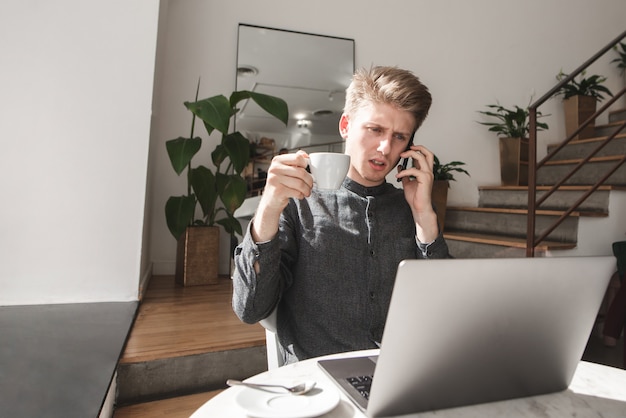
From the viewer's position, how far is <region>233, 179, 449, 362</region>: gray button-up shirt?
1.01 m

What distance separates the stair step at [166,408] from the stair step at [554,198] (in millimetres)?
2837

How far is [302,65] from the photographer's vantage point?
3361 mm

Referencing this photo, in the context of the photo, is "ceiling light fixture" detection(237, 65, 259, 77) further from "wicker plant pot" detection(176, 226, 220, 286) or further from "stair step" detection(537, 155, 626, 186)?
"stair step" detection(537, 155, 626, 186)

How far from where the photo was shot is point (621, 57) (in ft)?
15.5

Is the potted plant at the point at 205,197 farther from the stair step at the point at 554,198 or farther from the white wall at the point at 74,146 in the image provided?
the stair step at the point at 554,198

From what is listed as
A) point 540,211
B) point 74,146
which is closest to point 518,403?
point 74,146

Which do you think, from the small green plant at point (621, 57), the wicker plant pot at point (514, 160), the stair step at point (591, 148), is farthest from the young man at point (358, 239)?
the small green plant at point (621, 57)

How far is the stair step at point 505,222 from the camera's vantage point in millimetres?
2998

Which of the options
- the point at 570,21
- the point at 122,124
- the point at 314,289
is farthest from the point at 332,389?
the point at 570,21

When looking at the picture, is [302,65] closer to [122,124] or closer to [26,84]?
[122,124]

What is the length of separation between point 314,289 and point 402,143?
45 centimetres

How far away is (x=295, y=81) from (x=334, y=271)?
8.54 feet

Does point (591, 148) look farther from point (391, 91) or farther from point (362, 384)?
point (362, 384)

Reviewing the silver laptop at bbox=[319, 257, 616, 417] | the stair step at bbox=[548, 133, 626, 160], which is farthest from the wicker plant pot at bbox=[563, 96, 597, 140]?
the silver laptop at bbox=[319, 257, 616, 417]
